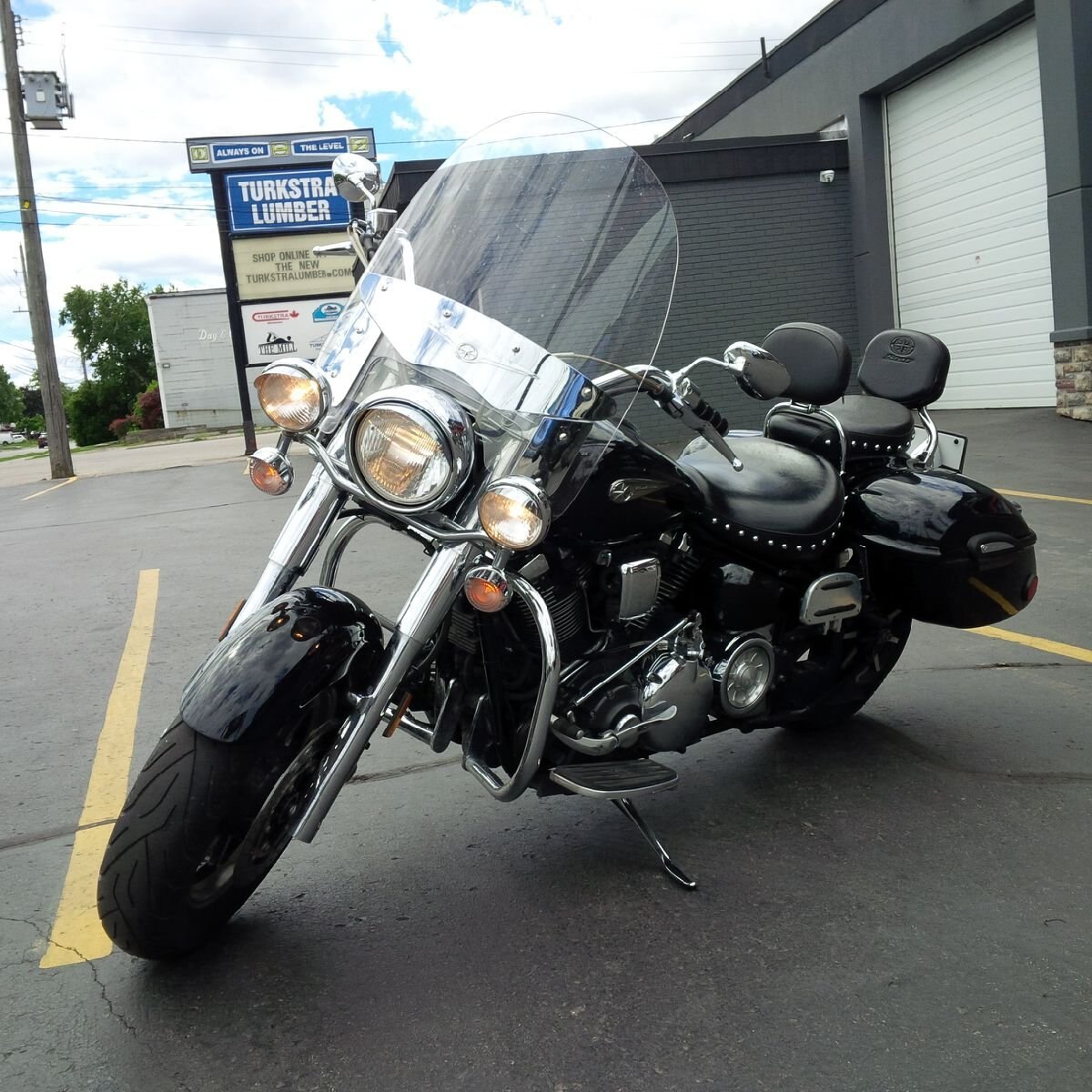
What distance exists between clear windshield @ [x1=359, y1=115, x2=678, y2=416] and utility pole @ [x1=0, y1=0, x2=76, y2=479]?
19.0 m

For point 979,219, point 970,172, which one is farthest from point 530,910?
point 970,172

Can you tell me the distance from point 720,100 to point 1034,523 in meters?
16.9

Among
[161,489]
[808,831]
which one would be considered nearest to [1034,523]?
[808,831]

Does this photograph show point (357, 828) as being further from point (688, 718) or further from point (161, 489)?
point (161, 489)

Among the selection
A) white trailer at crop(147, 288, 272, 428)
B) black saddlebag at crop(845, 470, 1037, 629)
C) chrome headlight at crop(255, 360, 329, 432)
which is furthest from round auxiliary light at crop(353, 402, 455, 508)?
white trailer at crop(147, 288, 272, 428)

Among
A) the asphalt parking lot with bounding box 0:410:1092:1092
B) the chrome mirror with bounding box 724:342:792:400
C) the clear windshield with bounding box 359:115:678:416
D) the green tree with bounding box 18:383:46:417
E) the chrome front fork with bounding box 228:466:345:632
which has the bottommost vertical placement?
the asphalt parking lot with bounding box 0:410:1092:1092

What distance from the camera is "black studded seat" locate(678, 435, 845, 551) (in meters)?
3.26

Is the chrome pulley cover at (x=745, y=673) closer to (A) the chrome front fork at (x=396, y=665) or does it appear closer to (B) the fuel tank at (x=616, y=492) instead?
(B) the fuel tank at (x=616, y=492)

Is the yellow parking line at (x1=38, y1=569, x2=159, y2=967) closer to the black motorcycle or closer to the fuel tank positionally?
the black motorcycle

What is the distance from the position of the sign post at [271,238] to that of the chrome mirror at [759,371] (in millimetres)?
19173

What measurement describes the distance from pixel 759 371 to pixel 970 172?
46.0 ft

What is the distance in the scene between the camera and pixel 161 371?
4875 centimetres

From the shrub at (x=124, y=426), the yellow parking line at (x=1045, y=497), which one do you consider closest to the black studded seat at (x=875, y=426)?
the yellow parking line at (x=1045, y=497)

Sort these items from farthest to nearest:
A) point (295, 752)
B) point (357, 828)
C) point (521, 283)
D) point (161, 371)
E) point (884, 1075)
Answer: point (161, 371)
point (357, 828)
point (521, 283)
point (295, 752)
point (884, 1075)
